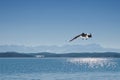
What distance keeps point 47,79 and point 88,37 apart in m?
70.2

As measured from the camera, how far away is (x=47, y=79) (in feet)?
291

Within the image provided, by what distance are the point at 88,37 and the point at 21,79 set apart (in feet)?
235

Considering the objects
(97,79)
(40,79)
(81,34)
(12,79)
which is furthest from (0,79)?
(81,34)

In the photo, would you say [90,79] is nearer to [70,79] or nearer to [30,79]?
[70,79]

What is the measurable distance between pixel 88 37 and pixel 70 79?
234 feet

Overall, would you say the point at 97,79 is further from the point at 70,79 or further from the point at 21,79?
the point at 21,79

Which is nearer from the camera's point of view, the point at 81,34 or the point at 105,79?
the point at 81,34

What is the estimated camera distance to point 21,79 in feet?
293

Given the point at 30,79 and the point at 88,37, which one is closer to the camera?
the point at 88,37

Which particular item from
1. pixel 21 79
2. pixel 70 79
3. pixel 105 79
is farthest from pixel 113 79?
pixel 21 79

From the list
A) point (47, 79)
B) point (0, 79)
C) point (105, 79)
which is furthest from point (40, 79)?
point (105, 79)

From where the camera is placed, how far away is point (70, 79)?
90.0m

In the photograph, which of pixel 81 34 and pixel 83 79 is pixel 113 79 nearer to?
pixel 83 79

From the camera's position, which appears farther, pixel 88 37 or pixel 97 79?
pixel 97 79
